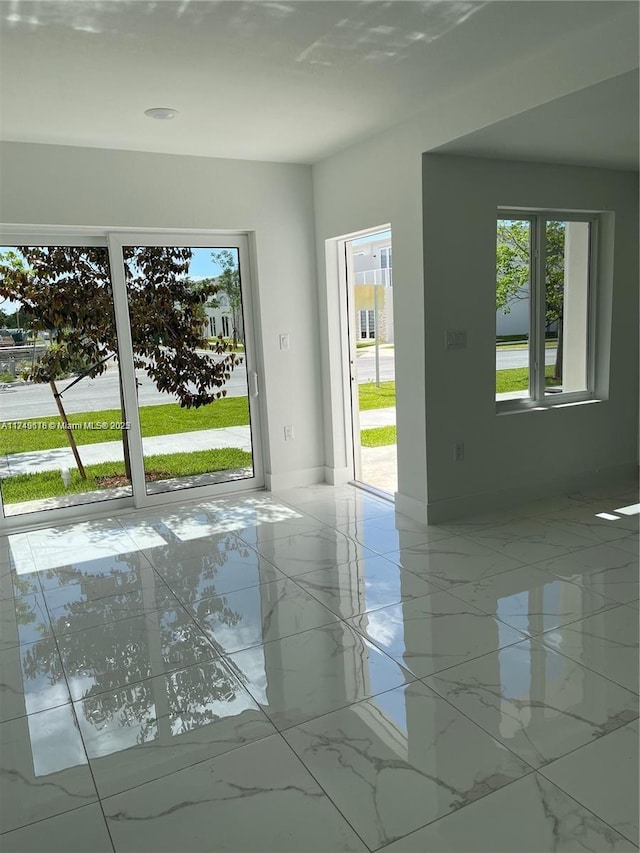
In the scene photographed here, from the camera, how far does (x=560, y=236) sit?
16.0 feet

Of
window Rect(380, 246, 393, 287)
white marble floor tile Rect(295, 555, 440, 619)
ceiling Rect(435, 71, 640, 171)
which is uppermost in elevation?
ceiling Rect(435, 71, 640, 171)

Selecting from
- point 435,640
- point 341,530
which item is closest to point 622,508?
point 341,530

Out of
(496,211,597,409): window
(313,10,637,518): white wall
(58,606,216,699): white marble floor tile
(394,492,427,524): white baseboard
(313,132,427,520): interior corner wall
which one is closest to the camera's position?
(58,606,216,699): white marble floor tile

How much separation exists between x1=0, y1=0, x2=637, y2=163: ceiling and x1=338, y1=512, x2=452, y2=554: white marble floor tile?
2362 millimetres

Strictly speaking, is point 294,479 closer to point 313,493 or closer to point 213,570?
point 313,493

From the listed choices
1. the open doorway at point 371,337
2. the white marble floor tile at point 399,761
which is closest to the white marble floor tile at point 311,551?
the open doorway at point 371,337

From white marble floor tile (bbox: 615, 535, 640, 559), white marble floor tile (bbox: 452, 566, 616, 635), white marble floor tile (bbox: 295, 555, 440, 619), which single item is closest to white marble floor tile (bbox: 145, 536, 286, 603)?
white marble floor tile (bbox: 295, 555, 440, 619)

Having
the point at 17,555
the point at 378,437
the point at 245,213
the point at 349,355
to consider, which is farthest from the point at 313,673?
the point at 378,437

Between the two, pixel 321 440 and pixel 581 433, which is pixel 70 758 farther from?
pixel 581 433

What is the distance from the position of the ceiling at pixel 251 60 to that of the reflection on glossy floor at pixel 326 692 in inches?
95.8

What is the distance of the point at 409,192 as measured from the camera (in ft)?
13.6

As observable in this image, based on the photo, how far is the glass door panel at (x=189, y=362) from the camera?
4926 mm

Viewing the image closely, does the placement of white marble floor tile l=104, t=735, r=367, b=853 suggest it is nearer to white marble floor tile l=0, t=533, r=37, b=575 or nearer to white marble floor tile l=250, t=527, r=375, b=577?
white marble floor tile l=250, t=527, r=375, b=577

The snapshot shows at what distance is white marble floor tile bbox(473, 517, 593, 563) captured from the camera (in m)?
3.79
